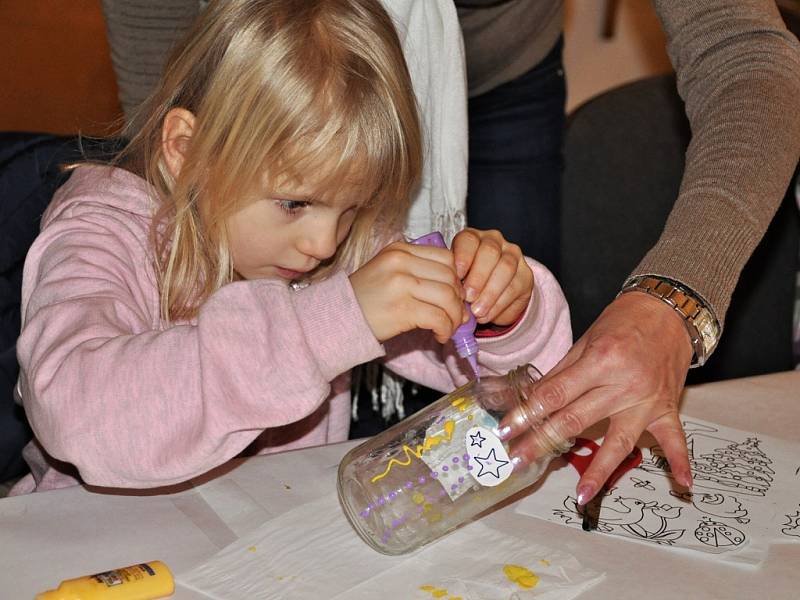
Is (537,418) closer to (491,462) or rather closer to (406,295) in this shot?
(491,462)

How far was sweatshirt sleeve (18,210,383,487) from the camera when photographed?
0.91 meters

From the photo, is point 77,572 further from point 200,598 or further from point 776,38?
point 776,38

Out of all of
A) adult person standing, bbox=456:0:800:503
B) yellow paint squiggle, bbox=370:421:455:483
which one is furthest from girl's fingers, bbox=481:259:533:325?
yellow paint squiggle, bbox=370:421:455:483

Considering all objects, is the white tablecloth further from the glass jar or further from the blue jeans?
the blue jeans

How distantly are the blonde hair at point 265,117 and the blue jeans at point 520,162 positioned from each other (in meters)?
0.35

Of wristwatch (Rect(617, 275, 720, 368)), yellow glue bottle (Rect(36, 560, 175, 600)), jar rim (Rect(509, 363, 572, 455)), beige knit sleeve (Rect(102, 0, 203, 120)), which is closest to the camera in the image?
yellow glue bottle (Rect(36, 560, 175, 600))

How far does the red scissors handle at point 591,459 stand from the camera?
1.05 meters

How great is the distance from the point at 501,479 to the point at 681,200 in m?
0.41

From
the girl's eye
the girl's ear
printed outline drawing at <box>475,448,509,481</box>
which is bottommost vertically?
printed outline drawing at <box>475,448,509,481</box>

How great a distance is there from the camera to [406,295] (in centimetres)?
96

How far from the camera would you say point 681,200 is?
3.68 ft

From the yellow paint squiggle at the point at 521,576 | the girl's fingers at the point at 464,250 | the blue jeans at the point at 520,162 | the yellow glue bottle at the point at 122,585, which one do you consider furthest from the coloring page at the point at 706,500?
the blue jeans at the point at 520,162

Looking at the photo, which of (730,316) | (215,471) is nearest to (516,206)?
(730,316)

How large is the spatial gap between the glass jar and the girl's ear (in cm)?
45
